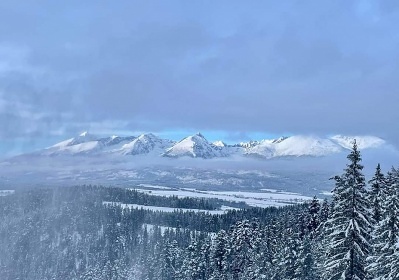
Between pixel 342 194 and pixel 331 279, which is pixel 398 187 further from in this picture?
pixel 331 279

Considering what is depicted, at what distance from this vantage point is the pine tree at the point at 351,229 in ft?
113

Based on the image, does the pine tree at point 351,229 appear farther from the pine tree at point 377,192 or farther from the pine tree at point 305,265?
the pine tree at point 305,265

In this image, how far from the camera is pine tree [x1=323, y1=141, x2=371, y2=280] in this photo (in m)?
34.5

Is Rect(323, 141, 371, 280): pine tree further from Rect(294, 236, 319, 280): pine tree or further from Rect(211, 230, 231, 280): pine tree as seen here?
Rect(211, 230, 231, 280): pine tree

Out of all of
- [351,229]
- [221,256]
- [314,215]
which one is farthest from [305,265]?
[221,256]

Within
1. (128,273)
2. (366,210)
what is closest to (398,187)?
(366,210)

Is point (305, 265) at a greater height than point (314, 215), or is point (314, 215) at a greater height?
point (314, 215)

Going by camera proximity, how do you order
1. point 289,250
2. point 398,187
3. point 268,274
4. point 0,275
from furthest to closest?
point 0,275 → point 268,274 → point 289,250 → point 398,187

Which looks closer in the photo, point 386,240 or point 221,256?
point 386,240

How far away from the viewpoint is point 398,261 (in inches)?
1141

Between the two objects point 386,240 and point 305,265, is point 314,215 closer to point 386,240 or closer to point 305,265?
point 305,265

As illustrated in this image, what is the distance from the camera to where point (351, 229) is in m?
34.2

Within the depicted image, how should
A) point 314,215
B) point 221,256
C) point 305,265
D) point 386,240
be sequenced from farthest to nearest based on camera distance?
point 221,256
point 314,215
point 305,265
point 386,240

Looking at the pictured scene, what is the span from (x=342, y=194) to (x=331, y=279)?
6.48 meters
